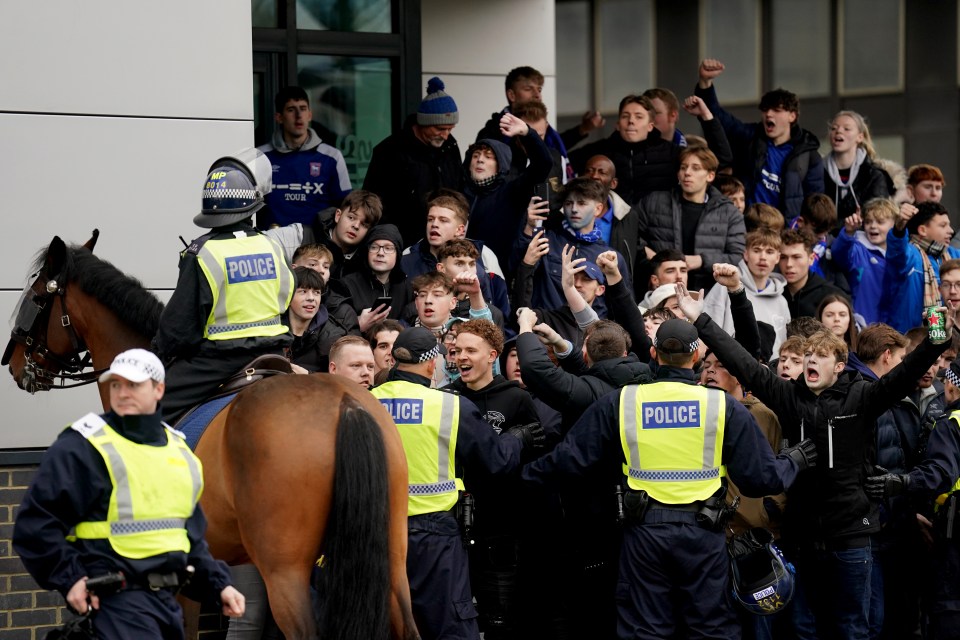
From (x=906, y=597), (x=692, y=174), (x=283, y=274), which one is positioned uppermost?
(x=692, y=174)

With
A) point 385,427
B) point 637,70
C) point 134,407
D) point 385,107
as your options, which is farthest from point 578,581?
point 637,70

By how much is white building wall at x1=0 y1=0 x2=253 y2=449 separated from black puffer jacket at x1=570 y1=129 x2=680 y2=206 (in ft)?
11.0

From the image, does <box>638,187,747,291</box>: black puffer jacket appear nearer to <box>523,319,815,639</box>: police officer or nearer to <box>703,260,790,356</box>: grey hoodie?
<box>703,260,790,356</box>: grey hoodie

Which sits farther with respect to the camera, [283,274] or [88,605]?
[283,274]

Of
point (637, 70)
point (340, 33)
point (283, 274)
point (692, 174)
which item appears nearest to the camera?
point (283, 274)

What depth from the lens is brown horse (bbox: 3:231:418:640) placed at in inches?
267

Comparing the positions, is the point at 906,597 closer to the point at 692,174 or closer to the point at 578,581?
the point at 578,581

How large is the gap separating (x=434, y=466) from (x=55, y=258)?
2268 mm

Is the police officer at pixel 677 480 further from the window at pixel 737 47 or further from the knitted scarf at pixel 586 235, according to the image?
the window at pixel 737 47

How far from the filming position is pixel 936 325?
8156 mm

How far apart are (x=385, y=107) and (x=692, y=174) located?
3.20 metres

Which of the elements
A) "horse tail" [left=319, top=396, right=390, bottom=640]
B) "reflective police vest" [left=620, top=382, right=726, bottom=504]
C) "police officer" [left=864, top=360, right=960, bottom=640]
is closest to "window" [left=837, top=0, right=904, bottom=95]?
"police officer" [left=864, top=360, right=960, bottom=640]

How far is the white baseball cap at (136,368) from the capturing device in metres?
5.89

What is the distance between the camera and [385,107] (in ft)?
43.4
